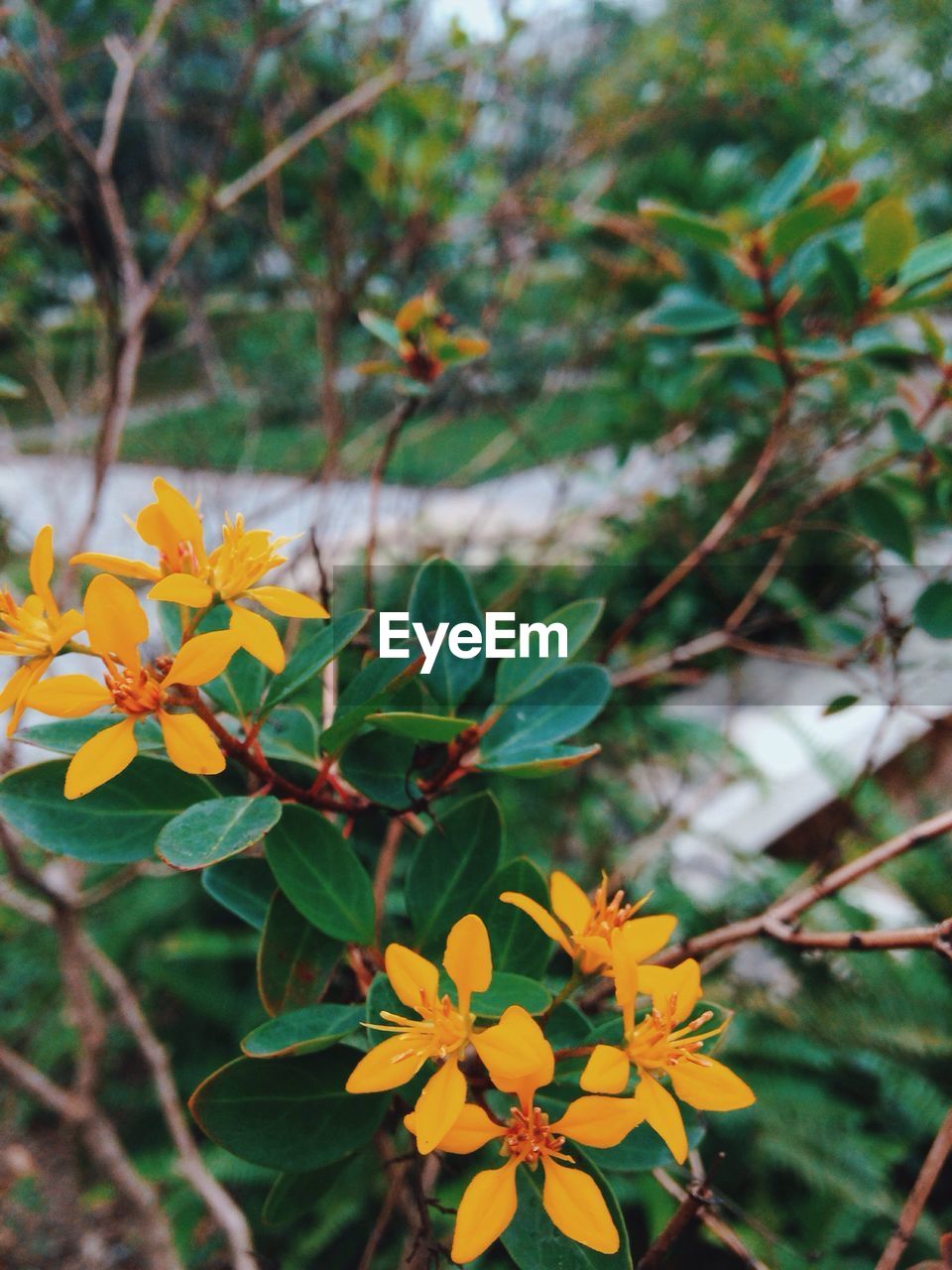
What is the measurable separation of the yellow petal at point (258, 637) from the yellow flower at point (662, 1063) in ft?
0.61

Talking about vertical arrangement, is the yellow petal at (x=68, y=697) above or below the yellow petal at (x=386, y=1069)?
above

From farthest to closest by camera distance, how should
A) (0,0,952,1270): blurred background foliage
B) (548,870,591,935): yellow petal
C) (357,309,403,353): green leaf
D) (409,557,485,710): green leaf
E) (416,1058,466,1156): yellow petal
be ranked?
1. (0,0,952,1270): blurred background foliage
2. (357,309,403,353): green leaf
3. (409,557,485,710): green leaf
4. (548,870,591,935): yellow petal
5. (416,1058,466,1156): yellow petal

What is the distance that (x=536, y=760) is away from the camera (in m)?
0.44

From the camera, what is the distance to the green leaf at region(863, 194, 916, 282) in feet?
2.23

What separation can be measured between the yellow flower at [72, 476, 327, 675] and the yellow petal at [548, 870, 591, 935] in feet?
0.57

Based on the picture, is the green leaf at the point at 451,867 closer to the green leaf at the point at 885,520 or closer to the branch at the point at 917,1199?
the branch at the point at 917,1199

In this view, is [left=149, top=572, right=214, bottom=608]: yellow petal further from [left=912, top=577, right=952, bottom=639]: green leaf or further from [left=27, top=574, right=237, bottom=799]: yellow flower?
[left=912, top=577, right=952, bottom=639]: green leaf

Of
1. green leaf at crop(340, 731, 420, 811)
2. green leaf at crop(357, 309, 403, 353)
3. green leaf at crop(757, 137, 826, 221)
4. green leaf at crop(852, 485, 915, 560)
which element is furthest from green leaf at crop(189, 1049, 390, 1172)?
green leaf at crop(757, 137, 826, 221)

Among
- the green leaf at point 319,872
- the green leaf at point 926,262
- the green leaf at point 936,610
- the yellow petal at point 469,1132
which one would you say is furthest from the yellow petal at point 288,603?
the green leaf at point 926,262

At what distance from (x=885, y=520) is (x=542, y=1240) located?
2.25 feet

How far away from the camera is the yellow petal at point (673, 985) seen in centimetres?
36

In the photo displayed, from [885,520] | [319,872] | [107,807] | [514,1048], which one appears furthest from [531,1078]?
[885,520]

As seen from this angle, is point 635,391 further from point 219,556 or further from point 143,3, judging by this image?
point 219,556

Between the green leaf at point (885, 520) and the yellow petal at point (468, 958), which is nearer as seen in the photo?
the yellow petal at point (468, 958)
